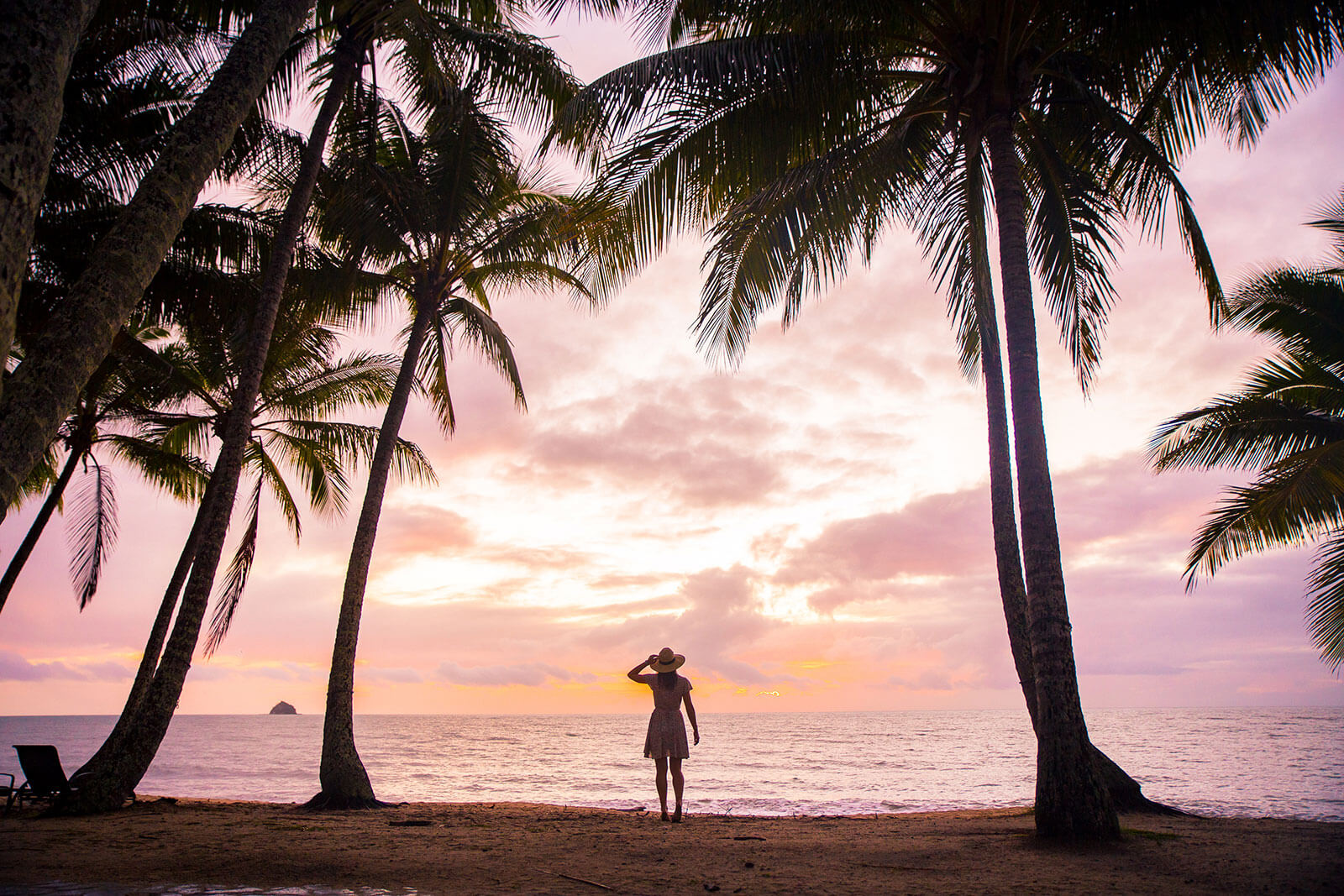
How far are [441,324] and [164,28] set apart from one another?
5.03 meters

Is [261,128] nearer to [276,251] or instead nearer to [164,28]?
[164,28]

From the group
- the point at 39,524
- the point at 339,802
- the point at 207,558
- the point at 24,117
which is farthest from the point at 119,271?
the point at 39,524

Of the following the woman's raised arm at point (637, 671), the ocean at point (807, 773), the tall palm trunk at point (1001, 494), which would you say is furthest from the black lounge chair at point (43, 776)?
the tall palm trunk at point (1001, 494)

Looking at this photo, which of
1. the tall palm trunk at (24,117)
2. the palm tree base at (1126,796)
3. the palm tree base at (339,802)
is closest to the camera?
the tall palm trunk at (24,117)

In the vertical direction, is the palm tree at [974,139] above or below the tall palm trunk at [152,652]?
above

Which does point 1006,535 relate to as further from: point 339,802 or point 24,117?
point 24,117

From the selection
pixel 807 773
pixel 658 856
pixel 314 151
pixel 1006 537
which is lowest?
pixel 807 773

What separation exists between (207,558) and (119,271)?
631 centimetres

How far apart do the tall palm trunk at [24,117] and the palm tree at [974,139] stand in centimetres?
551

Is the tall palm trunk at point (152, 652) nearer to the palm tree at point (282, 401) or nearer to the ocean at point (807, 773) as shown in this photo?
the palm tree at point (282, 401)

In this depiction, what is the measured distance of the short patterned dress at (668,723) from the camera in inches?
313

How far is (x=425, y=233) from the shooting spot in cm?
1092

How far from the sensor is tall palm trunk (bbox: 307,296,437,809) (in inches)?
352

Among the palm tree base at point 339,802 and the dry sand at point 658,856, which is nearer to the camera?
the dry sand at point 658,856
